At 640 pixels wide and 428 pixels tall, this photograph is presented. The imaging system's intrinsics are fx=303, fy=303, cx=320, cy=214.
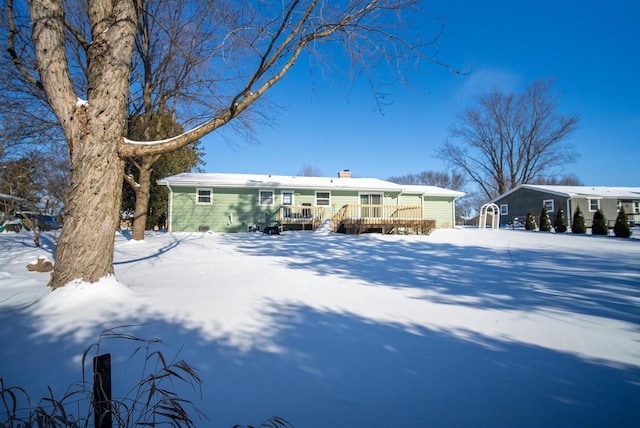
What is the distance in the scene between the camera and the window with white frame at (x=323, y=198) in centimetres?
1753

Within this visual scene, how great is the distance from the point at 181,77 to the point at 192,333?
9.98m

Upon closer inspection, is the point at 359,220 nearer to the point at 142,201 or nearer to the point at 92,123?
the point at 142,201

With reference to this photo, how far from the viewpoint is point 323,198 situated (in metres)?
17.6

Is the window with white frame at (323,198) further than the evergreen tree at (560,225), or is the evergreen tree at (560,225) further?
the window with white frame at (323,198)

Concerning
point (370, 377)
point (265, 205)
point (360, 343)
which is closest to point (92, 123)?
point (360, 343)

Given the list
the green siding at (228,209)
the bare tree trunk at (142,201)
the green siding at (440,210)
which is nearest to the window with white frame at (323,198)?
the green siding at (228,209)

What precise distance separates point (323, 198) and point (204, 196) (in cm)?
654

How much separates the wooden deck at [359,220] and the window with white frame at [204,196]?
381 centimetres

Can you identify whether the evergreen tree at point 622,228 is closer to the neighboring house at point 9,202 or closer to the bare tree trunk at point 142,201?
the bare tree trunk at point 142,201

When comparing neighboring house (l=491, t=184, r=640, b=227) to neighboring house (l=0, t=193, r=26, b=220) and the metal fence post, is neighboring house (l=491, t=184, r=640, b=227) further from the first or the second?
neighboring house (l=0, t=193, r=26, b=220)

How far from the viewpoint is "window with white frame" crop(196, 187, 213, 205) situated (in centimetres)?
1614

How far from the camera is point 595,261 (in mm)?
6855

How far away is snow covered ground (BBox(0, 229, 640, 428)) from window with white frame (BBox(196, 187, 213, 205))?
11286mm

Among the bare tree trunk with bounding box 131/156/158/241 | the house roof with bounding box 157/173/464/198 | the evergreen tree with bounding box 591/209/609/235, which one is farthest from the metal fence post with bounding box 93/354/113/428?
the evergreen tree with bounding box 591/209/609/235
